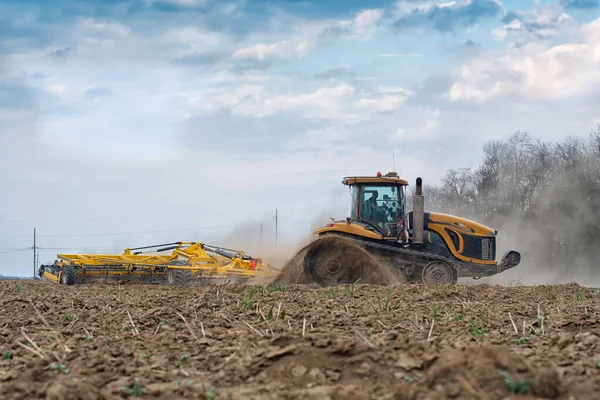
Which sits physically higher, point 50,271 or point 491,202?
point 491,202

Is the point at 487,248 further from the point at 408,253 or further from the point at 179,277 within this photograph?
the point at 179,277

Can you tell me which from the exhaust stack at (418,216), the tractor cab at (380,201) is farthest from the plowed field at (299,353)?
the tractor cab at (380,201)

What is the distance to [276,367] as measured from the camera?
199 inches

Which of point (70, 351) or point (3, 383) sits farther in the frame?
point (70, 351)

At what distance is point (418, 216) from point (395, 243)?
831mm

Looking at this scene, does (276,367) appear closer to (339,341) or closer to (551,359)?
→ (339,341)

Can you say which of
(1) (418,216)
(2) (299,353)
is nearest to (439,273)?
(1) (418,216)

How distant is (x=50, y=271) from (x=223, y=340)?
58.5 feet

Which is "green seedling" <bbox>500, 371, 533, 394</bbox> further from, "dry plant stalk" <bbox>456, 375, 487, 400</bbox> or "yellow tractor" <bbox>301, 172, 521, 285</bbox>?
"yellow tractor" <bbox>301, 172, 521, 285</bbox>

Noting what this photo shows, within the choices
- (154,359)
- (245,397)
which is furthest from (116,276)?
(245,397)

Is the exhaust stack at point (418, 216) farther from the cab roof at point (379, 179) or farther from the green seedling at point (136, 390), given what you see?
the green seedling at point (136, 390)

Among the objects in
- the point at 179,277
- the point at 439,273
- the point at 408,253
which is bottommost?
the point at 179,277

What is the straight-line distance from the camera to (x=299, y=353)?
523 cm

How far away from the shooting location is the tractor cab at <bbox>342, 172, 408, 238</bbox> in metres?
17.5
